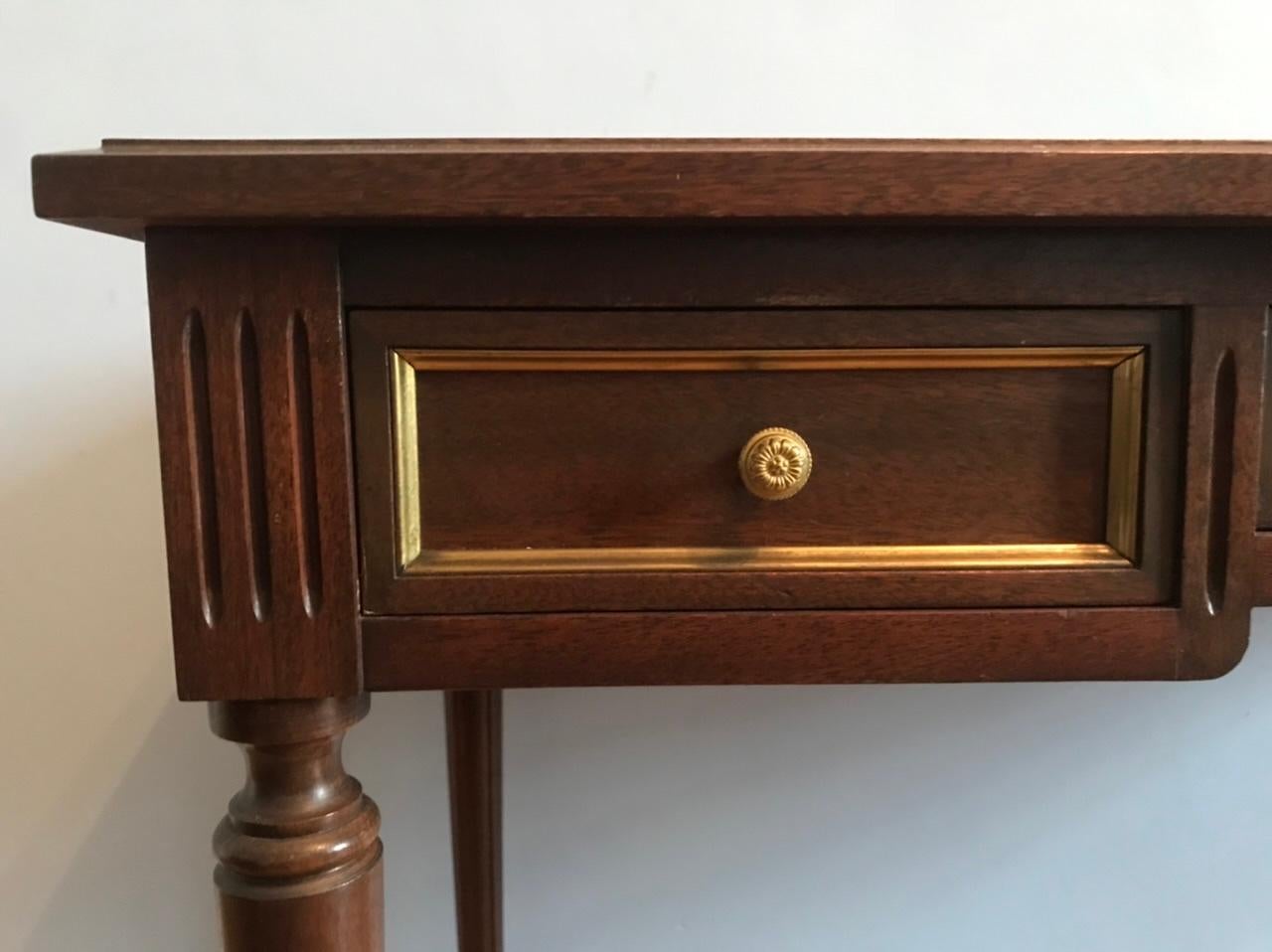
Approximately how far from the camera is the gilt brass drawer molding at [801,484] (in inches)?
16.1

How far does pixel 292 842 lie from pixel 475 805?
0.32m

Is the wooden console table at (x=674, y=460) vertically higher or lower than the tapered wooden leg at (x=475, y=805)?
higher

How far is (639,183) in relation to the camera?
0.37 metres

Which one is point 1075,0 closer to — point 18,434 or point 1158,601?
point 1158,601

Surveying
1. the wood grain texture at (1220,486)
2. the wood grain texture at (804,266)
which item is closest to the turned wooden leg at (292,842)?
the wood grain texture at (804,266)

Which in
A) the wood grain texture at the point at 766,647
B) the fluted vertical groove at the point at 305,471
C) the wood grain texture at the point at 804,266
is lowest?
the wood grain texture at the point at 766,647

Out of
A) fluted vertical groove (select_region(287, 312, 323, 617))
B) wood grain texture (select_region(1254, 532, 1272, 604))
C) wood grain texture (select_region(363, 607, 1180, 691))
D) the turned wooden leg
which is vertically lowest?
the turned wooden leg

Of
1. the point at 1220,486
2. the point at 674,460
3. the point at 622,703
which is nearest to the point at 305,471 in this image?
the point at 674,460

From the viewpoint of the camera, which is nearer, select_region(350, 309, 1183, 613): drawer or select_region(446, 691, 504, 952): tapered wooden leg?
select_region(350, 309, 1183, 613): drawer

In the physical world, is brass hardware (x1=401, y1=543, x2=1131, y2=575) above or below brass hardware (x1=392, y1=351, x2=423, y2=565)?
below

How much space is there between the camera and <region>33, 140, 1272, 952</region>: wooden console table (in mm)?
397

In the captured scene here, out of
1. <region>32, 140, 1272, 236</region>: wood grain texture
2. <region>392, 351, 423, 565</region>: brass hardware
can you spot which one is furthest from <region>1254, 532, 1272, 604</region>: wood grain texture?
<region>392, 351, 423, 565</region>: brass hardware

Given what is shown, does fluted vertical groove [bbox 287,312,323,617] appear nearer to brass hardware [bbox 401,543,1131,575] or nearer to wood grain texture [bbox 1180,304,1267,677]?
brass hardware [bbox 401,543,1131,575]

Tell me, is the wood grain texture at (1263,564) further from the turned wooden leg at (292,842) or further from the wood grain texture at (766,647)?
the turned wooden leg at (292,842)
